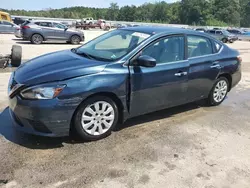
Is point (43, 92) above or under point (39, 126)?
above

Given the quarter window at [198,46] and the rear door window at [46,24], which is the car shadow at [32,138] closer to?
the quarter window at [198,46]

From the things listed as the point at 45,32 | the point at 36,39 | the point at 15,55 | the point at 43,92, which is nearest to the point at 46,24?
the point at 45,32

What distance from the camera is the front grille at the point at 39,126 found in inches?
139

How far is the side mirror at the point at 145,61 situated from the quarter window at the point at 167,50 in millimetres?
208

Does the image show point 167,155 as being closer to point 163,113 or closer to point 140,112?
point 140,112

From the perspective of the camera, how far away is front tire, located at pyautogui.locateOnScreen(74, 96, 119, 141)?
374 cm

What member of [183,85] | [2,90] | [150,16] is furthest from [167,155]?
[150,16]

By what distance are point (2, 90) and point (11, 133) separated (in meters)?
2.54

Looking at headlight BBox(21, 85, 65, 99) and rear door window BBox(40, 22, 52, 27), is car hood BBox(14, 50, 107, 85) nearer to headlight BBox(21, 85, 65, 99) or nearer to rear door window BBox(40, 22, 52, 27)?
headlight BBox(21, 85, 65, 99)

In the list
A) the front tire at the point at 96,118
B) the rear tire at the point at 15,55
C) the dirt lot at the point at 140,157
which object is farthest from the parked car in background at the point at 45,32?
the front tire at the point at 96,118

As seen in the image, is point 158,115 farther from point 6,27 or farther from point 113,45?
point 6,27

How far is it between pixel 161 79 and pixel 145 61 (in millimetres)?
533

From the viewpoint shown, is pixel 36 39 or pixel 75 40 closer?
pixel 36 39

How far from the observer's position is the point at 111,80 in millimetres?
3861
